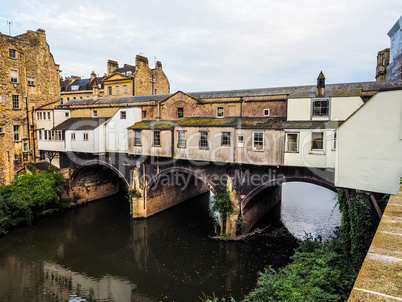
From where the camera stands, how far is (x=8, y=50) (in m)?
28.2

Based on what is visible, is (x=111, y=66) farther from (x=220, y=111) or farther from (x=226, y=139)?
(x=226, y=139)

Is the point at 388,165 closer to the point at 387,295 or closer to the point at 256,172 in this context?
the point at 387,295

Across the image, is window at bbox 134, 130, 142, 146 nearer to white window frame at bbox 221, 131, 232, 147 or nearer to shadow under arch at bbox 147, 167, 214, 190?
shadow under arch at bbox 147, 167, 214, 190


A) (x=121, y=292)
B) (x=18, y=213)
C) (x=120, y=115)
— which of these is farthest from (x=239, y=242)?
(x=18, y=213)

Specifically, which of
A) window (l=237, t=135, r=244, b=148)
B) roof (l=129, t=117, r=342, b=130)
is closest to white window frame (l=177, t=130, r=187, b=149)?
roof (l=129, t=117, r=342, b=130)

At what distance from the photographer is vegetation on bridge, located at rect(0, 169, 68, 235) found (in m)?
22.7

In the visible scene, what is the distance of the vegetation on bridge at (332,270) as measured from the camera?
9.02m

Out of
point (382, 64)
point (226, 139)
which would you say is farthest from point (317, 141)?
point (382, 64)

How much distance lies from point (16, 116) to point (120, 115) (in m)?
12.8

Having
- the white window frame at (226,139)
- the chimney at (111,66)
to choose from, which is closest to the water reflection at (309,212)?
the white window frame at (226,139)

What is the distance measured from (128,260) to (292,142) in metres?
14.2

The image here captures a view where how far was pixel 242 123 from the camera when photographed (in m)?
19.7

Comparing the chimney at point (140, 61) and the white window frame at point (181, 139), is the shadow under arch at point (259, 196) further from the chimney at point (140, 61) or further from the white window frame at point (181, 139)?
the chimney at point (140, 61)

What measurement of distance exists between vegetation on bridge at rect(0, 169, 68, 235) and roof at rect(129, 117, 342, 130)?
10.1 meters
